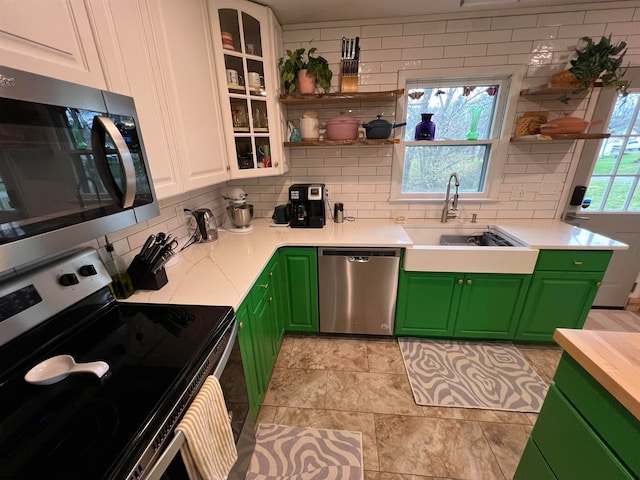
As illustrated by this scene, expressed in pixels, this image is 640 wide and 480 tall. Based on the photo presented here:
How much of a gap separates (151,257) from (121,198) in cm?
46

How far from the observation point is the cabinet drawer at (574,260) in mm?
1772

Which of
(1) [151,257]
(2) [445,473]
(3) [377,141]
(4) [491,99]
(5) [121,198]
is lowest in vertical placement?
(2) [445,473]

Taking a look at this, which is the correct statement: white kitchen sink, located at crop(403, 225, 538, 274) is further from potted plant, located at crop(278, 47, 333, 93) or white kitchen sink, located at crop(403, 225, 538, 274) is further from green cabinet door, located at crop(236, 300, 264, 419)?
potted plant, located at crop(278, 47, 333, 93)

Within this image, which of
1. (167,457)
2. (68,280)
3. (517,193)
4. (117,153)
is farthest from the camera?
(517,193)

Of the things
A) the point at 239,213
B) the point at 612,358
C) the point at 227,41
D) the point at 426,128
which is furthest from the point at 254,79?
the point at 612,358

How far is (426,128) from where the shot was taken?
214 centimetres

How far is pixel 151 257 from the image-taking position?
1195 mm

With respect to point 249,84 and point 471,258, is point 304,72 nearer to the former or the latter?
point 249,84

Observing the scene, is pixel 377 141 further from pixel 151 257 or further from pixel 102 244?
pixel 102 244

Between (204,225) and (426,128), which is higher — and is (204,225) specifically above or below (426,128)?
below

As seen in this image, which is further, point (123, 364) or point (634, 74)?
point (634, 74)

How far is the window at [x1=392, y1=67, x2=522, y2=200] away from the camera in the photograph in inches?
81.7

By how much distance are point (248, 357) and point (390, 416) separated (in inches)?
38.3

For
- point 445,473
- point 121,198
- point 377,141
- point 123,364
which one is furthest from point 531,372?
point 121,198
